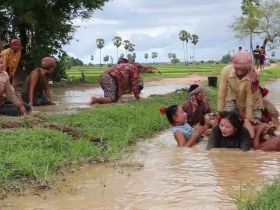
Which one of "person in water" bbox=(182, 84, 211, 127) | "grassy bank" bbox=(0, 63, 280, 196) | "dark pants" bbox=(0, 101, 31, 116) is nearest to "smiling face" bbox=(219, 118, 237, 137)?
"grassy bank" bbox=(0, 63, 280, 196)

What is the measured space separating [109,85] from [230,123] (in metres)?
4.98

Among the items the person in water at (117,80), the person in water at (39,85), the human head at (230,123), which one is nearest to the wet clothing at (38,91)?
the person in water at (39,85)

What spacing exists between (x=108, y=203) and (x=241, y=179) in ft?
4.84

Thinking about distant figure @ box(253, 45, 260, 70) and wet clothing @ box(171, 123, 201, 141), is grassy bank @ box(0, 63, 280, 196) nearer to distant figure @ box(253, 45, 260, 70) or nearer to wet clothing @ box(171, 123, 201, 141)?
wet clothing @ box(171, 123, 201, 141)

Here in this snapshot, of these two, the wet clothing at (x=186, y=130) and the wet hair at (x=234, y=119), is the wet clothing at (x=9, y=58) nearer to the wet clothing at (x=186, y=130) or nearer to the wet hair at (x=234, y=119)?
the wet clothing at (x=186, y=130)

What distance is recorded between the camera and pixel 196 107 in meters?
8.07

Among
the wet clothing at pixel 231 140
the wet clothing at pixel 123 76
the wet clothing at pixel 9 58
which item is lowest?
the wet clothing at pixel 231 140

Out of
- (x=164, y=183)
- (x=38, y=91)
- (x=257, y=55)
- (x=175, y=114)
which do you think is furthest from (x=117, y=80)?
(x=257, y=55)

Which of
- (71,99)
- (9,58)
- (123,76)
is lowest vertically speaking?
(71,99)

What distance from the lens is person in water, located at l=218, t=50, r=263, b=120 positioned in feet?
23.0

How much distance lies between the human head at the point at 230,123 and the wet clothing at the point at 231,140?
11cm

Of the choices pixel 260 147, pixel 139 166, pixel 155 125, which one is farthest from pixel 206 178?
pixel 155 125

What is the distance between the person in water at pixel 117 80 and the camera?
36.7 feet

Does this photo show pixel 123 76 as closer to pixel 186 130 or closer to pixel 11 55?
pixel 11 55
